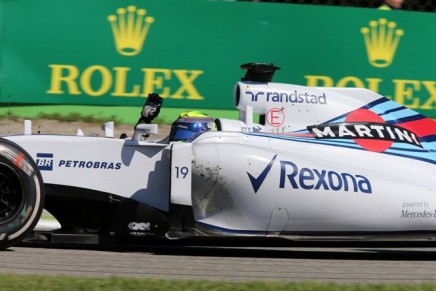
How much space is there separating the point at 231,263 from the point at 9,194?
1.69 meters

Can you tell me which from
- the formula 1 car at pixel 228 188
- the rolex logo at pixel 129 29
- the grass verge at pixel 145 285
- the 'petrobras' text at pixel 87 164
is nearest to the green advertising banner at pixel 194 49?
the rolex logo at pixel 129 29

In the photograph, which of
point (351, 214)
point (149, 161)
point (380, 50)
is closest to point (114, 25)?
point (380, 50)

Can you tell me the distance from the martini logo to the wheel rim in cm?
239

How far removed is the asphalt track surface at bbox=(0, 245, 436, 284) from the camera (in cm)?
619

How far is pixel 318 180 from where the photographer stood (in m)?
6.95

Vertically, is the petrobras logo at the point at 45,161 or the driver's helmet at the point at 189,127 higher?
the driver's helmet at the point at 189,127

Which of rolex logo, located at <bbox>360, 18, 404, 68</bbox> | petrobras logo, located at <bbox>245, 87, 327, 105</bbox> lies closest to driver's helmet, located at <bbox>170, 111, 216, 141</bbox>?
petrobras logo, located at <bbox>245, 87, 327, 105</bbox>

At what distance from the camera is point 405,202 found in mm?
6988

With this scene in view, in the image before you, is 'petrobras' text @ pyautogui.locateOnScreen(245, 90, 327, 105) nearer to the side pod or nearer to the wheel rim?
the side pod

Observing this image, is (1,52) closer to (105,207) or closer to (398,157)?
(105,207)

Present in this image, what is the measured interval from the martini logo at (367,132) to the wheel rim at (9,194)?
7.85 feet

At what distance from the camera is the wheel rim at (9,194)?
6.68 meters

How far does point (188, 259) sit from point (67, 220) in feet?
3.25

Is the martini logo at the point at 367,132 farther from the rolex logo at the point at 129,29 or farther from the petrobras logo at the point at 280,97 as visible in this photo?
the rolex logo at the point at 129,29
